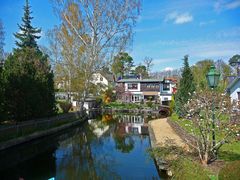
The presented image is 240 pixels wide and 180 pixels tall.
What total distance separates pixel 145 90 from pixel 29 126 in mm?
44849

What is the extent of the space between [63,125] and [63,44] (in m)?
11.4

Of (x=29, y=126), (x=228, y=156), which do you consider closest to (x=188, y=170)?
(x=228, y=156)

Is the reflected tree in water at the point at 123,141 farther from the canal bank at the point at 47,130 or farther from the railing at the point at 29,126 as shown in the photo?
the railing at the point at 29,126

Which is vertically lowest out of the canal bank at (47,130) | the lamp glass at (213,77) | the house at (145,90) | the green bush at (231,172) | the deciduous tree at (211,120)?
the canal bank at (47,130)

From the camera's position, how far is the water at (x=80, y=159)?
14047 millimetres

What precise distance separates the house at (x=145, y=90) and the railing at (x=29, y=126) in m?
32.7

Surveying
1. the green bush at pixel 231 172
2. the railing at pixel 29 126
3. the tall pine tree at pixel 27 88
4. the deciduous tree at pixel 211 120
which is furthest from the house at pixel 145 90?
the green bush at pixel 231 172

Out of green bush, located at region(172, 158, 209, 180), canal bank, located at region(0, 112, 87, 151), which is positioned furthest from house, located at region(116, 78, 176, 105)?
green bush, located at region(172, 158, 209, 180)

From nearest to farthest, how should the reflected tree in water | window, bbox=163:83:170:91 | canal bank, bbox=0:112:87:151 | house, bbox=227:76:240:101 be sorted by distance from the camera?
1. canal bank, bbox=0:112:87:151
2. the reflected tree in water
3. house, bbox=227:76:240:101
4. window, bbox=163:83:170:91

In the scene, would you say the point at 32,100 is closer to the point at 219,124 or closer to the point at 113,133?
the point at 113,133

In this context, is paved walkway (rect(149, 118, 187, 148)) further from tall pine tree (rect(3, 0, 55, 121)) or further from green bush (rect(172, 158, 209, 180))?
tall pine tree (rect(3, 0, 55, 121))

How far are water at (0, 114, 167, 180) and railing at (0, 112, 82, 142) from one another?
1.04 meters

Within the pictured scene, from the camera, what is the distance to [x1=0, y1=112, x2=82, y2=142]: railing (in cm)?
1923

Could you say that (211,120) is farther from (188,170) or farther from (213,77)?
(188,170)
